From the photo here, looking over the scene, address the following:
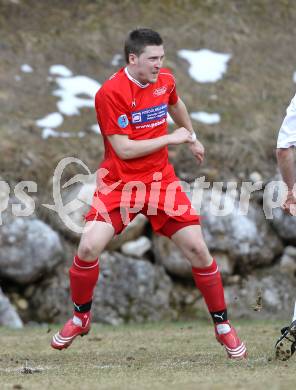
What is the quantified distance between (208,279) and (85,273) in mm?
790

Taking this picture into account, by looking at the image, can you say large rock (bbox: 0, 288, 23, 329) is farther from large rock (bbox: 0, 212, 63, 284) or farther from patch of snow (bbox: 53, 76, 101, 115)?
patch of snow (bbox: 53, 76, 101, 115)

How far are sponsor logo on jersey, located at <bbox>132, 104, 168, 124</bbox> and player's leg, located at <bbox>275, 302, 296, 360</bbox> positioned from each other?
5.02ft

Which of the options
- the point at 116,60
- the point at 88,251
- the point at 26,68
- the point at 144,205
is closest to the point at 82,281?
the point at 88,251

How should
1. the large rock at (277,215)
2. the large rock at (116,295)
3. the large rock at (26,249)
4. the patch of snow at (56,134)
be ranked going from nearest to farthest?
the large rock at (26,249), the large rock at (116,295), the large rock at (277,215), the patch of snow at (56,134)

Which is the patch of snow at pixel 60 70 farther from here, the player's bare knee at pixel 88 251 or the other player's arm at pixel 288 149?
the other player's arm at pixel 288 149

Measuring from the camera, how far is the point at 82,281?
657 centimetres

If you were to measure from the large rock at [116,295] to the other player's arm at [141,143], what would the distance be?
387cm

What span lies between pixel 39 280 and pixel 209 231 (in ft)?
5.95

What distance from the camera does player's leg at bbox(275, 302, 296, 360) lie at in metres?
6.00

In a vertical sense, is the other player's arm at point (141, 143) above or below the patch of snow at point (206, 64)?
above

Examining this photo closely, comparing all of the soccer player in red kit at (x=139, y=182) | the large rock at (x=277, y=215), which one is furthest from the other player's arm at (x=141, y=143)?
the large rock at (x=277, y=215)

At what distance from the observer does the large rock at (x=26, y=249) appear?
32.2ft

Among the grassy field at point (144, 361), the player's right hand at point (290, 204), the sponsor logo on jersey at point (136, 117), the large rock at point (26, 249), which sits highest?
the sponsor logo on jersey at point (136, 117)

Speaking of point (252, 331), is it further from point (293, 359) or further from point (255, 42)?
point (255, 42)
